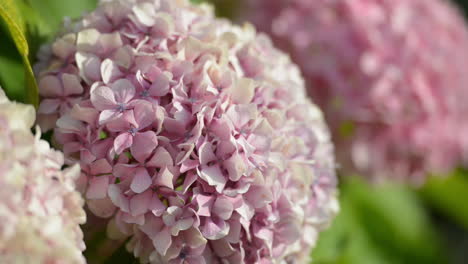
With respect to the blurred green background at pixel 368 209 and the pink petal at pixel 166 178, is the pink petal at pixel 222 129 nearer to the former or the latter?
the pink petal at pixel 166 178

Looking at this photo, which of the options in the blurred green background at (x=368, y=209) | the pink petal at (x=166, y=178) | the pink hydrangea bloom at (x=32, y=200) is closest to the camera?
the pink hydrangea bloom at (x=32, y=200)

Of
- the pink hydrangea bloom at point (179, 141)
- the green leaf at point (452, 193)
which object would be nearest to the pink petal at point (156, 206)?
the pink hydrangea bloom at point (179, 141)

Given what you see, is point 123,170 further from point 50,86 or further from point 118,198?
point 50,86

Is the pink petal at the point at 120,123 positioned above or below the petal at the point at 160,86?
below

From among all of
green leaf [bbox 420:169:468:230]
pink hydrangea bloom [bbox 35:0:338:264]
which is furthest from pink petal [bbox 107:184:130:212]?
green leaf [bbox 420:169:468:230]

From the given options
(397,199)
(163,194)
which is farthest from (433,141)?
(163,194)

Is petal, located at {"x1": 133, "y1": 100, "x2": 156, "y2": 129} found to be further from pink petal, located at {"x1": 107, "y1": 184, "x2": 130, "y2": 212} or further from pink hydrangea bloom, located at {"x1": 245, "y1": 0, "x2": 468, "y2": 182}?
pink hydrangea bloom, located at {"x1": 245, "y1": 0, "x2": 468, "y2": 182}
